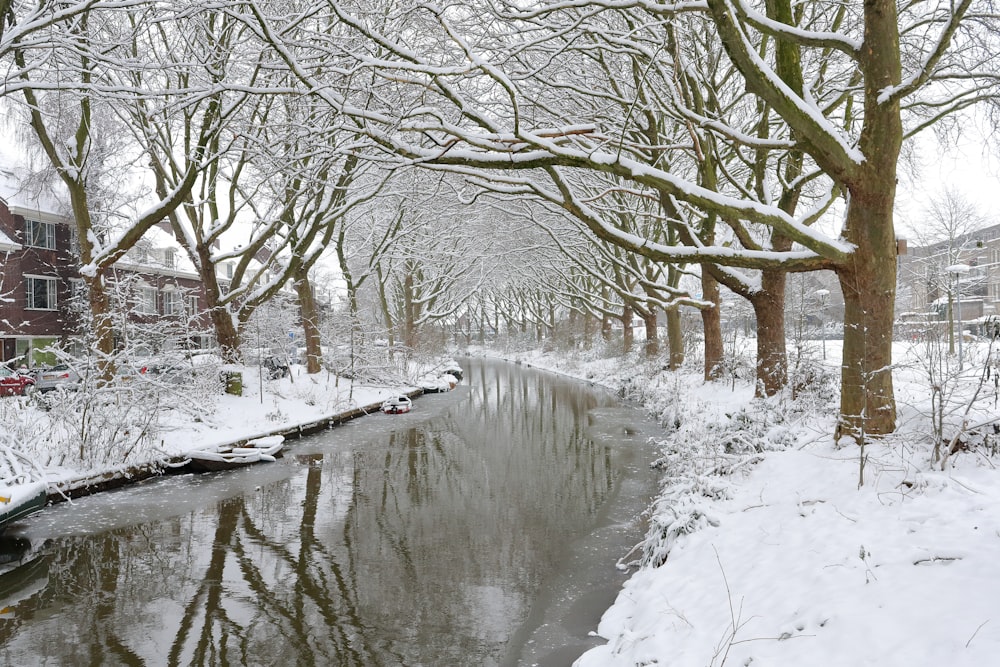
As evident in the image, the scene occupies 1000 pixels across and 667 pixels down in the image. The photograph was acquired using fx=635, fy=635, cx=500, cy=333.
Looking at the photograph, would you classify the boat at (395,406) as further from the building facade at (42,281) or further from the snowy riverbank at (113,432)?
the building facade at (42,281)

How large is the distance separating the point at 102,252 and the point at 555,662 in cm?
1506

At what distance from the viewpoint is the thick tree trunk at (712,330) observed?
719 inches

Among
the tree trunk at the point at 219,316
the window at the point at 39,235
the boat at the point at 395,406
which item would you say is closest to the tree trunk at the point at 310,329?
the boat at the point at 395,406

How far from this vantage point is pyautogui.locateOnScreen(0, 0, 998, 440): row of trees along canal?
6992 millimetres

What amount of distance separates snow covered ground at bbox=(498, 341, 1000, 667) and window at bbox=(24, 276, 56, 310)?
1335 inches

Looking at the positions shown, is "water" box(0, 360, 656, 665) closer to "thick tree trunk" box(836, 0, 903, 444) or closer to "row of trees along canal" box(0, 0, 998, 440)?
"thick tree trunk" box(836, 0, 903, 444)

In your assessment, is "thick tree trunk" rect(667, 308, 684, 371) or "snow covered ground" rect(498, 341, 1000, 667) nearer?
"snow covered ground" rect(498, 341, 1000, 667)

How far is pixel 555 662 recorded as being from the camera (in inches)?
206

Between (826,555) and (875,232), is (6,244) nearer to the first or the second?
(875,232)

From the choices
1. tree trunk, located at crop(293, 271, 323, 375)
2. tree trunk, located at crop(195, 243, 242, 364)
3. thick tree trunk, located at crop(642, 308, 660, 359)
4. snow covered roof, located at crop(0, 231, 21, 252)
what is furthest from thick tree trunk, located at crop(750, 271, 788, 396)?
snow covered roof, located at crop(0, 231, 21, 252)

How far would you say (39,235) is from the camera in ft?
99.5

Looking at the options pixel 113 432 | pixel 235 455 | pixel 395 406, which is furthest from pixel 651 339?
pixel 113 432

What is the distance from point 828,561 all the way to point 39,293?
3705 centimetres

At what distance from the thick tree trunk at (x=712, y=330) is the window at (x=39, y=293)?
31126 mm
